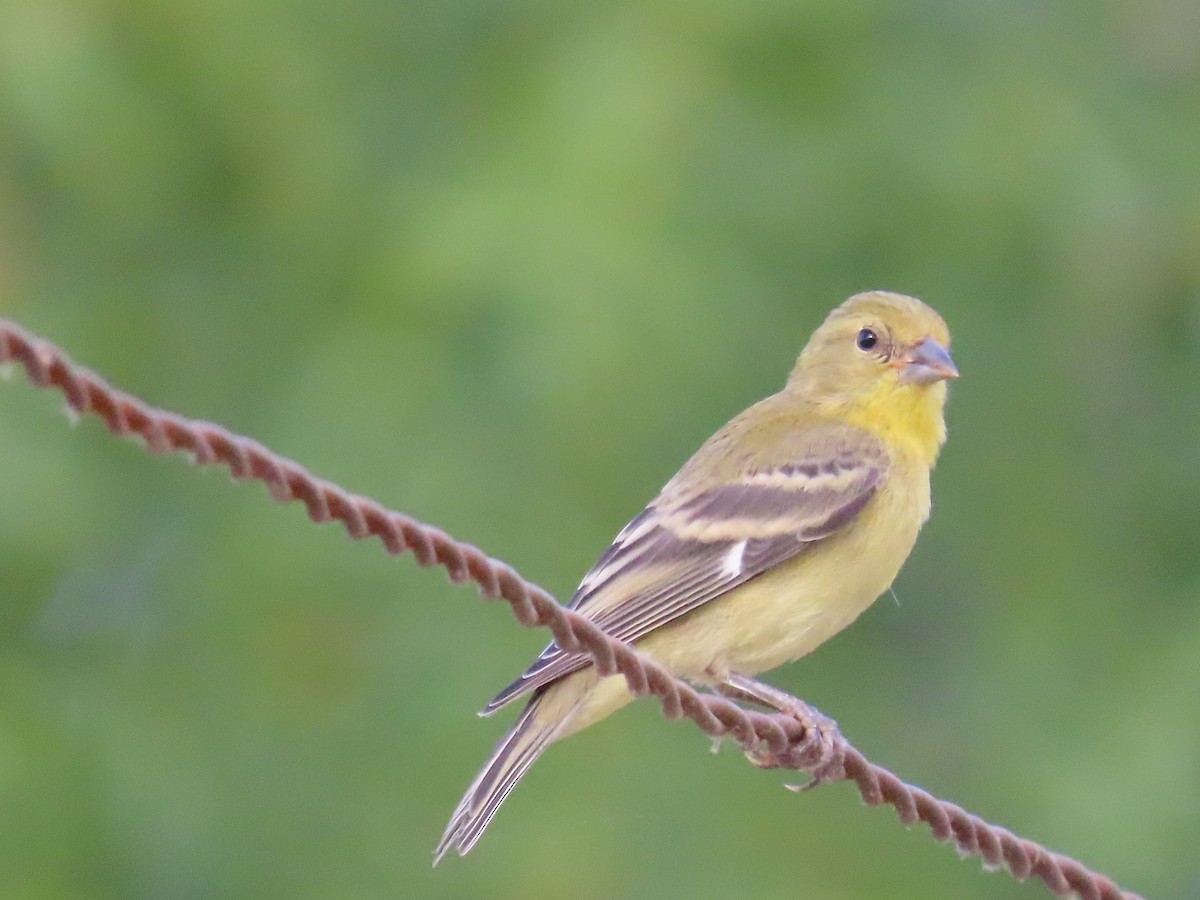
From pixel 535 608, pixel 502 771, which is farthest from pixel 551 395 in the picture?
pixel 535 608

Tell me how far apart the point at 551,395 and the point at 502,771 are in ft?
9.23

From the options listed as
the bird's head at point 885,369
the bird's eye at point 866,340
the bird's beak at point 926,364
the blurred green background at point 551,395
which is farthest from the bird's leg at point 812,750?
the blurred green background at point 551,395

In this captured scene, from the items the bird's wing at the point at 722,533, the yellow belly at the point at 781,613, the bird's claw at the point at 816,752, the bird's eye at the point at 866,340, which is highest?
the bird's eye at the point at 866,340

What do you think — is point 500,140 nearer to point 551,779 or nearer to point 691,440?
point 691,440

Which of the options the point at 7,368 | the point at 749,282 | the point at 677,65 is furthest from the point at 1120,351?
the point at 7,368

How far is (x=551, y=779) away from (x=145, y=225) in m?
4.01

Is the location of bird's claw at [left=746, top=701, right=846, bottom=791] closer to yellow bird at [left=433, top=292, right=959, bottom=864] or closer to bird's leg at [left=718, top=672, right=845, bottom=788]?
bird's leg at [left=718, top=672, right=845, bottom=788]

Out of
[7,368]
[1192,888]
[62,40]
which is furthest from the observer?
[1192,888]

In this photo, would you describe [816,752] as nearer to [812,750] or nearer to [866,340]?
[812,750]

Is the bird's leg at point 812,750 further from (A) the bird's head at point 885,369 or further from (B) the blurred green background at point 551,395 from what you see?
(B) the blurred green background at point 551,395

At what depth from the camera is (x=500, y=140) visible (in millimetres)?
8977

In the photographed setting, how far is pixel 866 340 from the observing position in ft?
20.8

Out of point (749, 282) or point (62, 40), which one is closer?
point (62, 40)

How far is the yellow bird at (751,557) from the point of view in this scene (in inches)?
207
